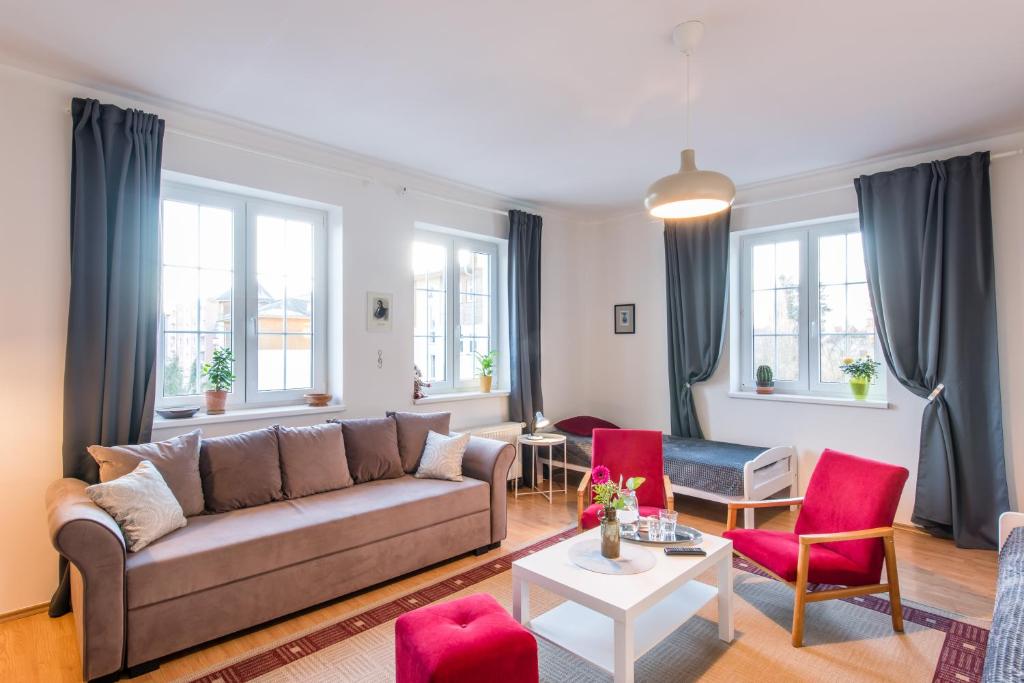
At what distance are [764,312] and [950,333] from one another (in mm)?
1377

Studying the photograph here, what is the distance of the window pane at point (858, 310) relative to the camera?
167 inches

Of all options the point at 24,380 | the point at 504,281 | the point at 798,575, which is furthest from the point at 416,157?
the point at 798,575

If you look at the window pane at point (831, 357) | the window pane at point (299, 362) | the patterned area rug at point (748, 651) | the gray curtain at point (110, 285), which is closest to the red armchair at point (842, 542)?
the patterned area rug at point (748, 651)

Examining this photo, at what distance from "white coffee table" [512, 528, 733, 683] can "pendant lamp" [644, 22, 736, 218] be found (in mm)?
1557

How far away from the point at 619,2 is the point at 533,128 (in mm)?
1323

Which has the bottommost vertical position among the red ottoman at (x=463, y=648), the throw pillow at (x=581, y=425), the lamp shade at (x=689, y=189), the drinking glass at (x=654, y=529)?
the red ottoman at (x=463, y=648)

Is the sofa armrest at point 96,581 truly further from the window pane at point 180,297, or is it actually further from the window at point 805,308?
the window at point 805,308

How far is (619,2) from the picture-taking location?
2201mm

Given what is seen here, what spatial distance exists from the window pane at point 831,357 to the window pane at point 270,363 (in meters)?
4.23

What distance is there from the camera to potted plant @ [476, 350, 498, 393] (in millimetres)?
5047

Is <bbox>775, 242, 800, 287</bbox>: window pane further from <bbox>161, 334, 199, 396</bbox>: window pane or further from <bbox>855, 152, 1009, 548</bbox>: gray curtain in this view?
<bbox>161, 334, 199, 396</bbox>: window pane

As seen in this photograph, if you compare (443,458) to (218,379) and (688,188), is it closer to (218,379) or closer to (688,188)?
(218,379)

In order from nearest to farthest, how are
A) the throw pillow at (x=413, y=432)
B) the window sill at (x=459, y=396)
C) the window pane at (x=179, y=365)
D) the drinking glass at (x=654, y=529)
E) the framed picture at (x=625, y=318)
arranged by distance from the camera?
the drinking glass at (x=654, y=529) → the window pane at (x=179, y=365) → the throw pillow at (x=413, y=432) → the window sill at (x=459, y=396) → the framed picture at (x=625, y=318)

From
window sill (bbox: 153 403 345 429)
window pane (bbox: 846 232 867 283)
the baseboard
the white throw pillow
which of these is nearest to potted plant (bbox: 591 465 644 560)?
the white throw pillow
